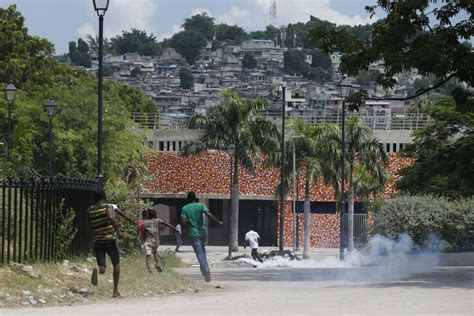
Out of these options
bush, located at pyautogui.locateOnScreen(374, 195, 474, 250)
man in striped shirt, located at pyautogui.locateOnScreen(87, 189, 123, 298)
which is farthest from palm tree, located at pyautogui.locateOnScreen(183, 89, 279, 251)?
man in striped shirt, located at pyautogui.locateOnScreen(87, 189, 123, 298)

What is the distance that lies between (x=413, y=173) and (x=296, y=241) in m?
20.3

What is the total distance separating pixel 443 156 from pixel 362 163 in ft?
59.4

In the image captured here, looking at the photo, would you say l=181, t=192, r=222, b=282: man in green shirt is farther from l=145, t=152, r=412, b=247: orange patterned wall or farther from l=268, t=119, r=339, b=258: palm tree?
l=145, t=152, r=412, b=247: orange patterned wall

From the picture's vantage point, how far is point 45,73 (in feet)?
248

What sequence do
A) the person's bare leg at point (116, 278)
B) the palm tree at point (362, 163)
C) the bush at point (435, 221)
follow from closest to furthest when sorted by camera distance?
the person's bare leg at point (116, 278)
the bush at point (435, 221)
the palm tree at point (362, 163)

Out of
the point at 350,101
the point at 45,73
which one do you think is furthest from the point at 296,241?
the point at 350,101

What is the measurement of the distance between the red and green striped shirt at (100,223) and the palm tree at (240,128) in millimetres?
47218

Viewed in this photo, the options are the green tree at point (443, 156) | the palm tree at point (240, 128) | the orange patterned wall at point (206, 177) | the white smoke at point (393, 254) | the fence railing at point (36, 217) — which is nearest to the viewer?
the fence railing at point (36, 217)

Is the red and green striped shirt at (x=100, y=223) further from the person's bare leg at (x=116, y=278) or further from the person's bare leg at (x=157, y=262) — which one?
the person's bare leg at (x=157, y=262)

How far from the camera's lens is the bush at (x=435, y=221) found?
43.7 metres

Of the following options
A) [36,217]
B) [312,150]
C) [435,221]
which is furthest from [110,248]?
[312,150]

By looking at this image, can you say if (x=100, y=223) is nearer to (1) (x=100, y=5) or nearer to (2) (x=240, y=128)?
(1) (x=100, y=5)


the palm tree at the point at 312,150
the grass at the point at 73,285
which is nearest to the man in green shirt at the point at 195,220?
the grass at the point at 73,285

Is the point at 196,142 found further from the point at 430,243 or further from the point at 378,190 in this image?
the point at 430,243
